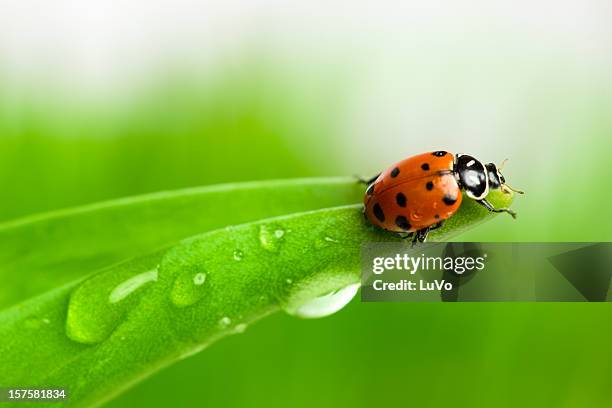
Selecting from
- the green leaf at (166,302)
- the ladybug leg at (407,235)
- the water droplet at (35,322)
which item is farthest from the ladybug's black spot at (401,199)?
the water droplet at (35,322)

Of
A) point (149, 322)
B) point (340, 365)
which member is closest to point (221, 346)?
point (340, 365)

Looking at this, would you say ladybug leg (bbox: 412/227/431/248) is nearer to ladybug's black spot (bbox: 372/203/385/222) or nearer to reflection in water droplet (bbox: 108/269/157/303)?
ladybug's black spot (bbox: 372/203/385/222)

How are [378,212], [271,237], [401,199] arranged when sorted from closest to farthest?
[271,237], [378,212], [401,199]

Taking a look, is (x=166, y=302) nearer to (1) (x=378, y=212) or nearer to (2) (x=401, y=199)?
(1) (x=378, y=212)

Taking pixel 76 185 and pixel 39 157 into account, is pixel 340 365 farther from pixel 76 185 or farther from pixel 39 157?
pixel 39 157

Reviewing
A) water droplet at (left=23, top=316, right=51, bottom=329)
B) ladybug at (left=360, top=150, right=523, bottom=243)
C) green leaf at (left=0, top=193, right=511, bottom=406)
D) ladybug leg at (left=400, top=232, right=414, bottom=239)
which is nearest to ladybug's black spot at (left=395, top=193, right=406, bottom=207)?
ladybug at (left=360, top=150, right=523, bottom=243)

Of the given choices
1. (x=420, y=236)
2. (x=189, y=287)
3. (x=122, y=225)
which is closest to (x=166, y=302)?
(x=189, y=287)
